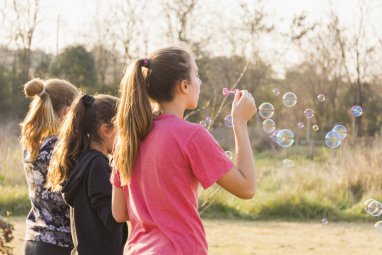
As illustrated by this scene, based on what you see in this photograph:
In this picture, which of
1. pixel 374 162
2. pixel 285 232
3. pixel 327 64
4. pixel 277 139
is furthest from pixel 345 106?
pixel 277 139

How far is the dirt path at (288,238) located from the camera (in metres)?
7.22

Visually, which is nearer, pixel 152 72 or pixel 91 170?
pixel 152 72

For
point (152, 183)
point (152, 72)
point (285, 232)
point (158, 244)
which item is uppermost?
point (152, 72)

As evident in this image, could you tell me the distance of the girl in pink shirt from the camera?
2.18 meters

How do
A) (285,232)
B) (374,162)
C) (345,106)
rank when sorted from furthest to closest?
(345,106), (374,162), (285,232)

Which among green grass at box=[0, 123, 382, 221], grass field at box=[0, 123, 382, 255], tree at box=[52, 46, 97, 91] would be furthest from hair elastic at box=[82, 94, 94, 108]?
tree at box=[52, 46, 97, 91]

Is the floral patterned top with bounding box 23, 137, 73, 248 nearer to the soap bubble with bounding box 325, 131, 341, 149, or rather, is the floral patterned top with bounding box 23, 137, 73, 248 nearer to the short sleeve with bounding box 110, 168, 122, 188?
the short sleeve with bounding box 110, 168, 122, 188

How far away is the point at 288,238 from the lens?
26.4ft

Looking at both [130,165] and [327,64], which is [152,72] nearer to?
[130,165]

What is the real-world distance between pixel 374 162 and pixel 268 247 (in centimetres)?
365

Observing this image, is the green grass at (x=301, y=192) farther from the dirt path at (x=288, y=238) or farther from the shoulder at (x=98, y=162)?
the shoulder at (x=98, y=162)

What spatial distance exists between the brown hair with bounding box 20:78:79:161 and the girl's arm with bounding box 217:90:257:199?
3.90 ft

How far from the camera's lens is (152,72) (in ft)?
7.55

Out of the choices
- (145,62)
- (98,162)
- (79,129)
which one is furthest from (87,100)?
(145,62)
